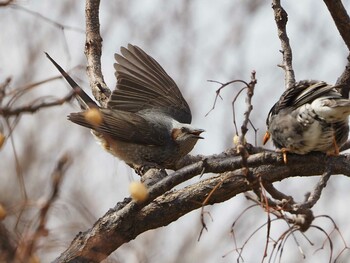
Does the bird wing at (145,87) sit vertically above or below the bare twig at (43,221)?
above

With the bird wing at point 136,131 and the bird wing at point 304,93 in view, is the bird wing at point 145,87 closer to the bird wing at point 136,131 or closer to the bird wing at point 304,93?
the bird wing at point 136,131

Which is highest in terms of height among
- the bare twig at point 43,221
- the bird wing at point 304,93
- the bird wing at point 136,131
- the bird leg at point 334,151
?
the bird wing at point 136,131

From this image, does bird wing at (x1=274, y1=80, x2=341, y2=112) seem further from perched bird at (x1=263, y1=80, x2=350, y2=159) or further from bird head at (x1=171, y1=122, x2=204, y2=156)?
bird head at (x1=171, y1=122, x2=204, y2=156)

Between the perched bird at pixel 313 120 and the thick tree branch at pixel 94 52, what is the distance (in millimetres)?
1707

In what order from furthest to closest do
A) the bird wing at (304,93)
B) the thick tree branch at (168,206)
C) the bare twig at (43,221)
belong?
the bird wing at (304,93) → the thick tree branch at (168,206) → the bare twig at (43,221)

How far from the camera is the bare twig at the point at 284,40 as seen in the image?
4.10 meters

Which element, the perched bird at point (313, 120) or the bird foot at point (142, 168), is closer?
the perched bird at point (313, 120)

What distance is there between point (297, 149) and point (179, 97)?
2.20 m

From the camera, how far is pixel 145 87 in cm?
569

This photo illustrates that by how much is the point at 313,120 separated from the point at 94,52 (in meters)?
2.13

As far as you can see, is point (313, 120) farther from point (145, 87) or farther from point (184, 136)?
point (145, 87)

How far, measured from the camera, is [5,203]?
77.5 inches

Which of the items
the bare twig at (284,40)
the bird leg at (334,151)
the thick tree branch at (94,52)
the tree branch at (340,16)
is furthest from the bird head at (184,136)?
the tree branch at (340,16)

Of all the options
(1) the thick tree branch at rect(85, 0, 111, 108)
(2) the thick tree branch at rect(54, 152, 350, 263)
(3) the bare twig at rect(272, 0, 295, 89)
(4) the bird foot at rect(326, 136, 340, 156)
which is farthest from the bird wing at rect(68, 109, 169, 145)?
(4) the bird foot at rect(326, 136, 340, 156)
